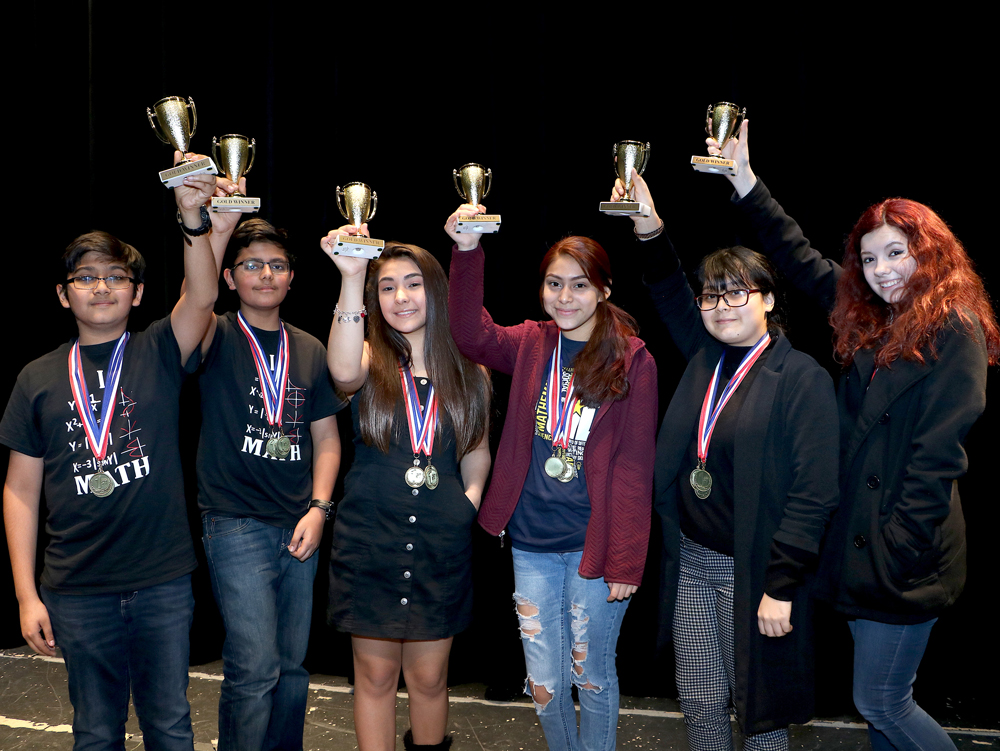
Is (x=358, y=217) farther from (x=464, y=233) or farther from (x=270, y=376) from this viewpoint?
(x=270, y=376)

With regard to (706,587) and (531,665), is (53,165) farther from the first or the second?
(706,587)

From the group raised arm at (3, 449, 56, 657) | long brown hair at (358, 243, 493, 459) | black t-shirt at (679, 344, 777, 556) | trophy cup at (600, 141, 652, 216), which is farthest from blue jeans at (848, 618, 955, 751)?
raised arm at (3, 449, 56, 657)

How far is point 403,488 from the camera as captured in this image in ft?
8.13

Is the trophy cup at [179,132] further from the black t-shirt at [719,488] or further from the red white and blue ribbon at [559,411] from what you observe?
the black t-shirt at [719,488]

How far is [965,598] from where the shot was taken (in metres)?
3.07

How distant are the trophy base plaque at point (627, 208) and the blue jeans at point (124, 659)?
179cm

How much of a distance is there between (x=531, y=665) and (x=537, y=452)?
2.23 ft

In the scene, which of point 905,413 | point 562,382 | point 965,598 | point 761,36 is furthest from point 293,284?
point 965,598

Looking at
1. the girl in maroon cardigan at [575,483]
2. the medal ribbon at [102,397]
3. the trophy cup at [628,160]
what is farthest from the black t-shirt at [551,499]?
the medal ribbon at [102,397]

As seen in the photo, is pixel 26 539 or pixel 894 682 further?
pixel 26 539

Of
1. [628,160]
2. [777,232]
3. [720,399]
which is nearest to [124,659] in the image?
[720,399]

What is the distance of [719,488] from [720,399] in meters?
0.27

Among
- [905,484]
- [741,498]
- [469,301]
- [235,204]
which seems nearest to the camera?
[905,484]

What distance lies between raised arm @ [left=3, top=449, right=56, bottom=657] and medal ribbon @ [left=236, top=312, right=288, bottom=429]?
0.71 meters
